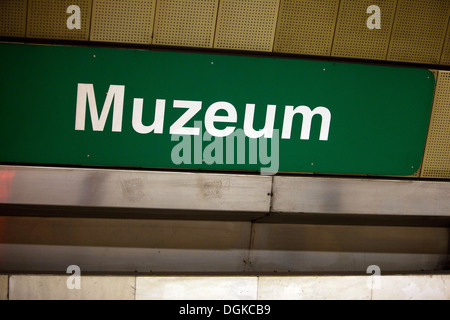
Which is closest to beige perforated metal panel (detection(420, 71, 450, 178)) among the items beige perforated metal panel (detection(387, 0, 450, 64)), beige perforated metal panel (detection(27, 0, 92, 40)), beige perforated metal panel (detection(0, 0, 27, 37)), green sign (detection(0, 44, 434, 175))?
green sign (detection(0, 44, 434, 175))

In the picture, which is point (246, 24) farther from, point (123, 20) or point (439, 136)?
point (439, 136)

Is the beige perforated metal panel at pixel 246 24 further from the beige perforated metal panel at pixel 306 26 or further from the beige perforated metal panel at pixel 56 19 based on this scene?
the beige perforated metal panel at pixel 56 19

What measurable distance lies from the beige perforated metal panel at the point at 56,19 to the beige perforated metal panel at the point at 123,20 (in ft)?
0.24

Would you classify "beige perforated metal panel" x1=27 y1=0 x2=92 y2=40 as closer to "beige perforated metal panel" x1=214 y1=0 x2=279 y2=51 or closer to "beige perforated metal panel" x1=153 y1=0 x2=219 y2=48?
"beige perforated metal panel" x1=153 y1=0 x2=219 y2=48

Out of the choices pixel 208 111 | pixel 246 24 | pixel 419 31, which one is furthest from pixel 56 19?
pixel 419 31

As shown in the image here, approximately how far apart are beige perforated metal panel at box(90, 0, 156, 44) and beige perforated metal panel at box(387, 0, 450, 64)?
2160 mm

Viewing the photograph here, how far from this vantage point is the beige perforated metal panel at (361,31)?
13.2 feet

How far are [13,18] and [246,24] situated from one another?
6.25ft

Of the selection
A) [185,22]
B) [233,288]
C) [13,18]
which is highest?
[185,22]

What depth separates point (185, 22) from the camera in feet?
12.8

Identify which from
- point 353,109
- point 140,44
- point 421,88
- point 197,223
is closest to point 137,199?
point 197,223

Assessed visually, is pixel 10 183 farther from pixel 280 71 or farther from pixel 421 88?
pixel 421 88

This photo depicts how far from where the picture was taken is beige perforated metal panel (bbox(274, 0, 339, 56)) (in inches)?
156
